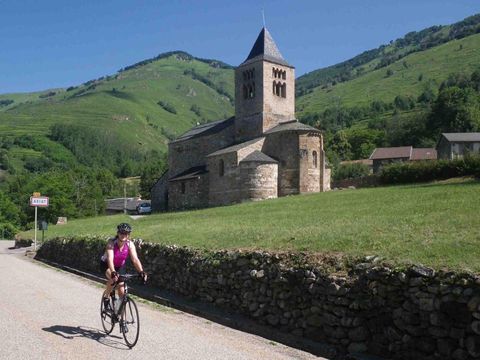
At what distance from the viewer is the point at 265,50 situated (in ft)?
181

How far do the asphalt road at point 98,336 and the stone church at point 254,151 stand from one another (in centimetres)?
3313

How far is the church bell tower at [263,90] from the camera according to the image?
53.4 m

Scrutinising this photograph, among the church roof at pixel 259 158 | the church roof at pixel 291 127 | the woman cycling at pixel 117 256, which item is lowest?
the woman cycling at pixel 117 256

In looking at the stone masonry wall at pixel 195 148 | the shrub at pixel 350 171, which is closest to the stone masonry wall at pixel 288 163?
the stone masonry wall at pixel 195 148

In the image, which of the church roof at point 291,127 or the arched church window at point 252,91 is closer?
the church roof at point 291,127

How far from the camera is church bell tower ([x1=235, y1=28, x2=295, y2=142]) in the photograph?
5341 centimetres

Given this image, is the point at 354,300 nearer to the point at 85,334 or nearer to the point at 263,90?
the point at 85,334

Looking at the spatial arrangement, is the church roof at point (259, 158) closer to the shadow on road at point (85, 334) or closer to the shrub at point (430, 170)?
the shrub at point (430, 170)

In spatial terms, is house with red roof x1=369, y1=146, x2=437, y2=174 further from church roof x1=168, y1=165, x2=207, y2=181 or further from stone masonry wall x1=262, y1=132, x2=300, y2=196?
stone masonry wall x1=262, y1=132, x2=300, y2=196

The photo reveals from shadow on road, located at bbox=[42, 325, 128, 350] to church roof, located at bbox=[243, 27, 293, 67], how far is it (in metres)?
47.0

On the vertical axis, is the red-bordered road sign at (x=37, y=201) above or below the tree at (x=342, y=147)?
below

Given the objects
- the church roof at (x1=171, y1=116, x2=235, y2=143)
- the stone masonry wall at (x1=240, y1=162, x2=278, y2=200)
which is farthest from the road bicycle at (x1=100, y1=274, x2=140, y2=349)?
the church roof at (x1=171, y1=116, x2=235, y2=143)

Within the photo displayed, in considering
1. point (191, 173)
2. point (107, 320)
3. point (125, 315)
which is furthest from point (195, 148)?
point (125, 315)

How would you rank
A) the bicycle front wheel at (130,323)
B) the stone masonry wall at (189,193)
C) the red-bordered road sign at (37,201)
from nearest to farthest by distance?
the bicycle front wheel at (130,323) → the red-bordered road sign at (37,201) → the stone masonry wall at (189,193)
